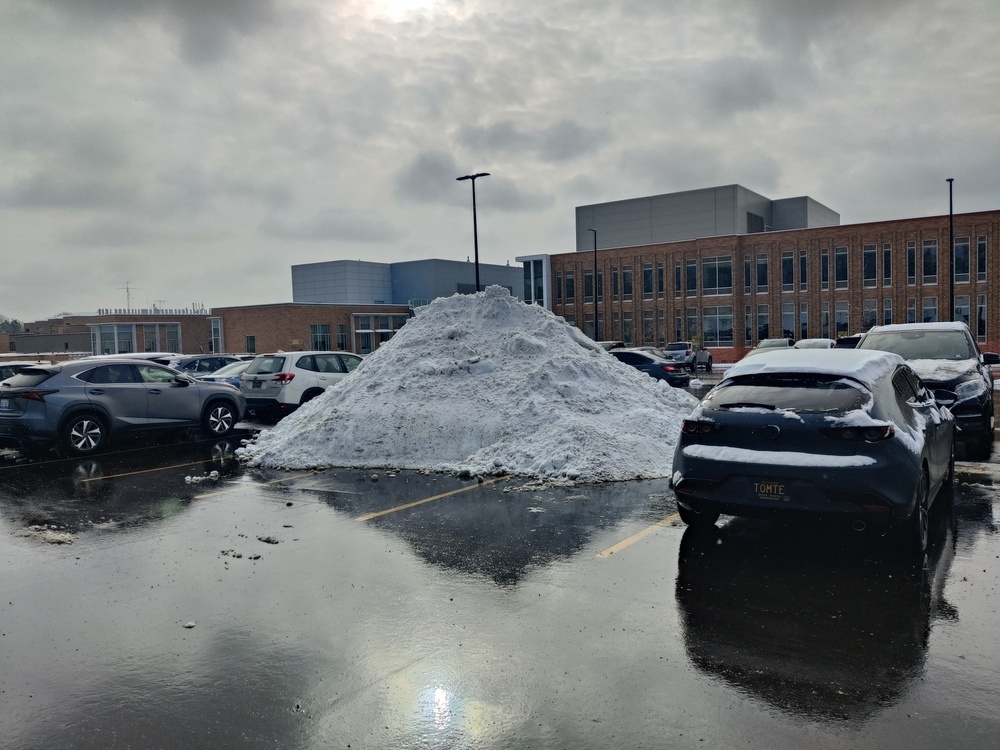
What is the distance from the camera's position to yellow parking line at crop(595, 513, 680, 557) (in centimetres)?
691

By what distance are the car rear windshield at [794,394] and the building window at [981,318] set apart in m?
56.6

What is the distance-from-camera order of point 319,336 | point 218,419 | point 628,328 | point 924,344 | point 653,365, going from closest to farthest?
point 924,344 < point 218,419 < point 653,365 < point 319,336 < point 628,328

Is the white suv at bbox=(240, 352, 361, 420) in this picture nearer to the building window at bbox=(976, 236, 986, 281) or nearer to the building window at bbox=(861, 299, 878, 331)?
the building window at bbox=(861, 299, 878, 331)

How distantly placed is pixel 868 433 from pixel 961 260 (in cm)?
5791

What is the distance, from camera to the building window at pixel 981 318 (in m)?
53.5

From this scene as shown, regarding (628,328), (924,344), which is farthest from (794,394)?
(628,328)

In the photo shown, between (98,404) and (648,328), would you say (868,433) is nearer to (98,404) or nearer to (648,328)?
(98,404)

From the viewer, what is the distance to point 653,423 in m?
12.2

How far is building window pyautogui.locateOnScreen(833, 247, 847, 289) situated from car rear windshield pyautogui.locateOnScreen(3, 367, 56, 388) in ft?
191

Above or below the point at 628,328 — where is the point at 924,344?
below

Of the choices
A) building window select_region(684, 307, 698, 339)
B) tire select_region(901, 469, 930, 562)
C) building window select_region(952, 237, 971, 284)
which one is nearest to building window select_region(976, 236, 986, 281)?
building window select_region(952, 237, 971, 284)

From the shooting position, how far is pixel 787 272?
61.7 m

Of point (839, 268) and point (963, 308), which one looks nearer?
point (963, 308)

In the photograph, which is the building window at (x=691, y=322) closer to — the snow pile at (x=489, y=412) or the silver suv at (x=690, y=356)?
the silver suv at (x=690, y=356)
